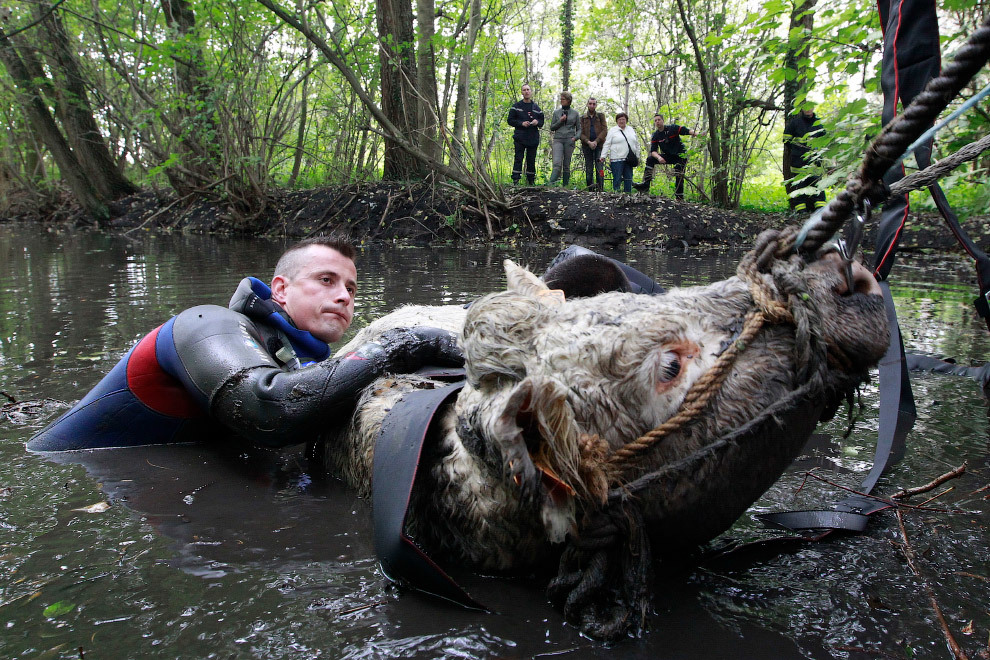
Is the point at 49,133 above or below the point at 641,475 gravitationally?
above

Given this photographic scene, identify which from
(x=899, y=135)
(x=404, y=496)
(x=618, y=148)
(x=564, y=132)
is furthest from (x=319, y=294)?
(x=618, y=148)

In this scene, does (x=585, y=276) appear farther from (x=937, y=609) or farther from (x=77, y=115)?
(x=77, y=115)

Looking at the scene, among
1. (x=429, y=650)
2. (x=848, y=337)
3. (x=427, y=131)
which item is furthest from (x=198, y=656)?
(x=427, y=131)

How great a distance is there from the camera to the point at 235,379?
9.69 ft

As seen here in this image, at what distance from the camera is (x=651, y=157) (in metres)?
16.1

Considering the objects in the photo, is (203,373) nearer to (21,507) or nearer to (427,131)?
(21,507)

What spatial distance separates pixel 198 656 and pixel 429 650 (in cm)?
65

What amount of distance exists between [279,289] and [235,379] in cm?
126

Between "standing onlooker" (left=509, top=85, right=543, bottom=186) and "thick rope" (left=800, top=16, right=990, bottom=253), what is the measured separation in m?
13.7

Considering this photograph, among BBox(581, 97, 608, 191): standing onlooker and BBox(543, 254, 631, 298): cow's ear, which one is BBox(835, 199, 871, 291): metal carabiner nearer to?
BBox(543, 254, 631, 298): cow's ear

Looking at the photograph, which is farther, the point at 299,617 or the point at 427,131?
the point at 427,131

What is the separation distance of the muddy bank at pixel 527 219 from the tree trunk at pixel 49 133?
22.6 feet

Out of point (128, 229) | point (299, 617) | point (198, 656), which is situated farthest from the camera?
point (128, 229)

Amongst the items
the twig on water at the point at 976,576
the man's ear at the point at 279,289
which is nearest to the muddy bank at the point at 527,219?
the man's ear at the point at 279,289
